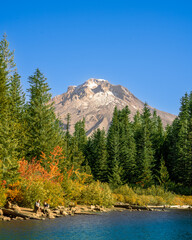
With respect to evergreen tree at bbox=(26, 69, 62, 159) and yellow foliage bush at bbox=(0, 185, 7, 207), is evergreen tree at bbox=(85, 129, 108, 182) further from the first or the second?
yellow foliage bush at bbox=(0, 185, 7, 207)

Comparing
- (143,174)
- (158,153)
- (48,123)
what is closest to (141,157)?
(143,174)

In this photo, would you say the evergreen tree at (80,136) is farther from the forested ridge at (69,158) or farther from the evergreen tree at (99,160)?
the evergreen tree at (99,160)

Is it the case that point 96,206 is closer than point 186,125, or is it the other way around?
point 96,206

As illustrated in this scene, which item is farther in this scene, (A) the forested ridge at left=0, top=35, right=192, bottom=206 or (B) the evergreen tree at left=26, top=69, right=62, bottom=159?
(B) the evergreen tree at left=26, top=69, right=62, bottom=159

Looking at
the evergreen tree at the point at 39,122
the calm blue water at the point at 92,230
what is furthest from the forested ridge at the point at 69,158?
the calm blue water at the point at 92,230

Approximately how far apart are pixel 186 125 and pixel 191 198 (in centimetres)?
2241

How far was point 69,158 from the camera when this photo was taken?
62844 mm

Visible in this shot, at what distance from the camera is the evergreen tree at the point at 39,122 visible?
153 feet

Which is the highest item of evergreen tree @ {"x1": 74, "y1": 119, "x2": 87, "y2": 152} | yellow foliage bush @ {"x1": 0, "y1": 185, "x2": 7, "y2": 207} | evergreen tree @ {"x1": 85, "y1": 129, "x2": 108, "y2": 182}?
evergreen tree @ {"x1": 74, "y1": 119, "x2": 87, "y2": 152}

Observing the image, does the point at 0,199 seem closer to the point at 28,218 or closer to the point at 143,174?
the point at 28,218

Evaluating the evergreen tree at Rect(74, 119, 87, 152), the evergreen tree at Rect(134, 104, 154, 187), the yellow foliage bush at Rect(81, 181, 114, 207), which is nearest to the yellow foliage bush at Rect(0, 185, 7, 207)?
the yellow foliage bush at Rect(81, 181, 114, 207)

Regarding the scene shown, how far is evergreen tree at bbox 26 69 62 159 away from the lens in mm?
46656

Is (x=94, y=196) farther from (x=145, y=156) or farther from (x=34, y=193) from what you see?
(x=145, y=156)

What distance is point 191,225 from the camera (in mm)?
28531
